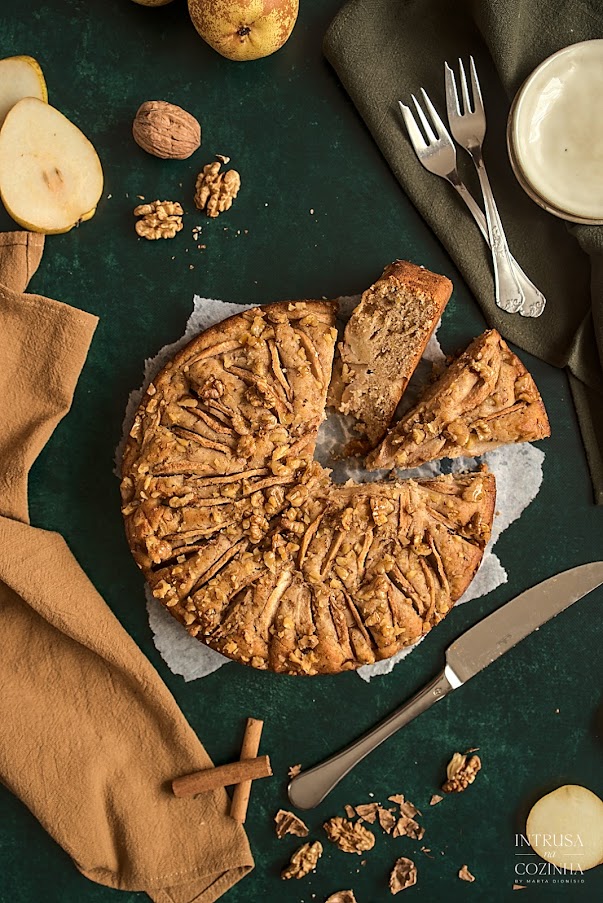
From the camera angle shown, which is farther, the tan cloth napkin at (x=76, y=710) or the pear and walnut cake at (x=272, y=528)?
the tan cloth napkin at (x=76, y=710)

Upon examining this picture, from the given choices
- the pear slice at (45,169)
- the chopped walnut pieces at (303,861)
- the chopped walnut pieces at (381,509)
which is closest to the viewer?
the chopped walnut pieces at (381,509)

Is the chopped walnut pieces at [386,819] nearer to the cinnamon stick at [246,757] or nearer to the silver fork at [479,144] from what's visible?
the cinnamon stick at [246,757]

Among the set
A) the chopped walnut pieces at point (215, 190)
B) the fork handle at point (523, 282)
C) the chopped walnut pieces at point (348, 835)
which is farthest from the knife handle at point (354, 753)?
the chopped walnut pieces at point (215, 190)

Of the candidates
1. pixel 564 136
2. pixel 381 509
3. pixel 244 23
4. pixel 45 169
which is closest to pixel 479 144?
pixel 564 136

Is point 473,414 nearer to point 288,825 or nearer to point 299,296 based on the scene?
point 299,296

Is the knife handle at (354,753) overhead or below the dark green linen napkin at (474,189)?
below

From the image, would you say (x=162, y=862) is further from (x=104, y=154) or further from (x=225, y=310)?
(x=104, y=154)
